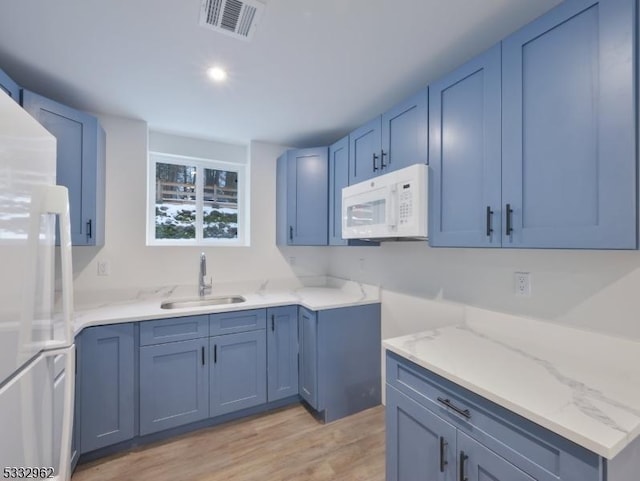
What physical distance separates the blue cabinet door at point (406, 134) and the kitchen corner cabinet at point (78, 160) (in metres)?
1.95

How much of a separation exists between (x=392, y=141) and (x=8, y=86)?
209cm

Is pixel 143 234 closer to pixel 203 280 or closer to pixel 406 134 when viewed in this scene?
pixel 203 280

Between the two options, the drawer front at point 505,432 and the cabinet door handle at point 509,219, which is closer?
the drawer front at point 505,432

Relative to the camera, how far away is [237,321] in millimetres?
2197

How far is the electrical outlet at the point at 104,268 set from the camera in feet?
Answer: 7.57

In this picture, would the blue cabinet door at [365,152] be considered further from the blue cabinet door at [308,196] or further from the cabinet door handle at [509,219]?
the cabinet door handle at [509,219]

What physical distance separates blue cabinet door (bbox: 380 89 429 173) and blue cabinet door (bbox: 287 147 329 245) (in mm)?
777

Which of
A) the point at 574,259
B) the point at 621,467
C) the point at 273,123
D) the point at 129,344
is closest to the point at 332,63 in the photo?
the point at 273,123

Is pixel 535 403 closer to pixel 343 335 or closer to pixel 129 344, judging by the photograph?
pixel 343 335

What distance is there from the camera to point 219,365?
2135mm

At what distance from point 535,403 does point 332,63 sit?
1763 millimetres

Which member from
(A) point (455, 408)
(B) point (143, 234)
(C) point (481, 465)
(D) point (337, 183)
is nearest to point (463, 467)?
(C) point (481, 465)

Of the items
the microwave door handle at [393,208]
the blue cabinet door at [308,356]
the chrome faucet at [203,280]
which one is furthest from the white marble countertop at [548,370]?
the chrome faucet at [203,280]

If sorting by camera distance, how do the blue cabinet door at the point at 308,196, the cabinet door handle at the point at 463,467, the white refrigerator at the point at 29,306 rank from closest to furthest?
the white refrigerator at the point at 29,306 → the cabinet door handle at the point at 463,467 → the blue cabinet door at the point at 308,196
